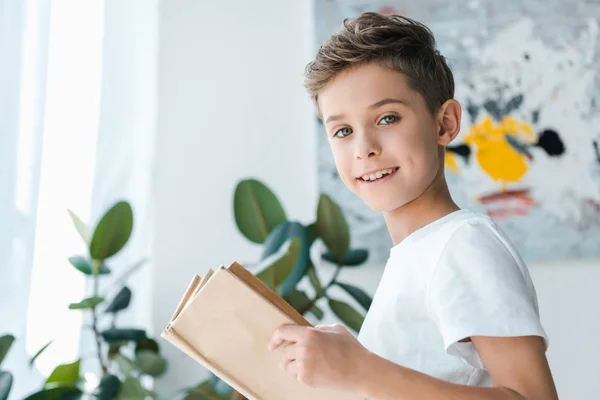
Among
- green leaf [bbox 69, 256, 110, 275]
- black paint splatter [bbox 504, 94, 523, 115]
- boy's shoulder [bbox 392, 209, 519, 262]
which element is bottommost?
green leaf [bbox 69, 256, 110, 275]

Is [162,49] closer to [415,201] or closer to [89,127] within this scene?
[89,127]

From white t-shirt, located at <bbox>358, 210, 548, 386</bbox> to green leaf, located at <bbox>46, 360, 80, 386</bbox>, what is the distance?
40.3 inches

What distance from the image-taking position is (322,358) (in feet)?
2.02

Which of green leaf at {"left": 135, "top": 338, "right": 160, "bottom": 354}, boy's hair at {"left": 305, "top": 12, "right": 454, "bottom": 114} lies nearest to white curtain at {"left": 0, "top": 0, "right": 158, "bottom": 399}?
green leaf at {"left": 135, "top": 338, "right": 160, "bottom": 354}

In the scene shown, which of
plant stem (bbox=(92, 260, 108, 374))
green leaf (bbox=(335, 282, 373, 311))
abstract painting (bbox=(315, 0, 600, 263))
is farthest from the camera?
abstract painting (bbox=(315, 0, 600, 263))

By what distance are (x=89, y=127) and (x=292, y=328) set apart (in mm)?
1257

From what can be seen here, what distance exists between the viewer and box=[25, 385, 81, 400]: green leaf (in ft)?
4.69

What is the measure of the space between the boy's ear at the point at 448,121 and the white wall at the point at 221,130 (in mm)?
1398

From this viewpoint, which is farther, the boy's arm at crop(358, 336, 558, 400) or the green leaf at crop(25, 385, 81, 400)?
the green leaf at crop(25, 385, 81, 400)

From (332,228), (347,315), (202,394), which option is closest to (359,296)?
(347,315)

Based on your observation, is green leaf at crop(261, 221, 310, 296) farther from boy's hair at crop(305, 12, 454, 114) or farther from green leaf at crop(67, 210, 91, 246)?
boy's hair at crop(305, 12, 454, 114)

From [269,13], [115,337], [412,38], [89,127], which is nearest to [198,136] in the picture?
[269,13]

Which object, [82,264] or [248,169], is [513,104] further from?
[82,264]

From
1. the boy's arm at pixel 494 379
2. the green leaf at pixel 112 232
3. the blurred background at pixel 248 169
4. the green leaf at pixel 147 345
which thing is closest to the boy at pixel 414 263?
the boy's arm at pixel 494 379
